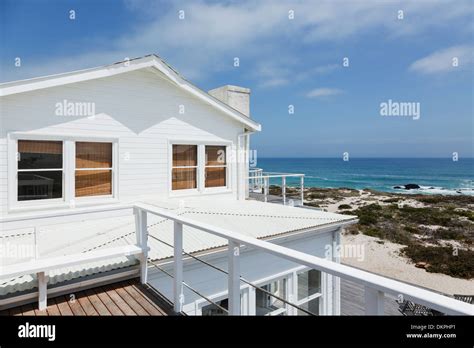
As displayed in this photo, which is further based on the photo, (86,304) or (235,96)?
(235,96)

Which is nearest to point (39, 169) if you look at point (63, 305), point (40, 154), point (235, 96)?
point (40, 154)

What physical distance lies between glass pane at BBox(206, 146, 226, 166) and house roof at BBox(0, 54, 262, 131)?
1169mm

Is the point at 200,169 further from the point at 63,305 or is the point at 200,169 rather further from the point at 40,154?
the point at 63,305

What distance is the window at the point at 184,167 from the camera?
27.4 ft

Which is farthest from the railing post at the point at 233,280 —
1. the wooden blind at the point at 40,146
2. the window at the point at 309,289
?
the wooden blind at the point at 40,146

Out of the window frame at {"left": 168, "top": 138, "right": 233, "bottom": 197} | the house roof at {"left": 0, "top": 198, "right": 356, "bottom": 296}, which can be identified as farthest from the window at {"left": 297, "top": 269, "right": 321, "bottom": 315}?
the window frame at {"left": 168, "top": 138, "right": 233, "bottom": 197}

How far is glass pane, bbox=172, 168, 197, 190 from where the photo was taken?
27.4ft

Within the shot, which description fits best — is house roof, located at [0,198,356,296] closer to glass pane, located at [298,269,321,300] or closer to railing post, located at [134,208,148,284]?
railing post, located at [134,208,148,284]

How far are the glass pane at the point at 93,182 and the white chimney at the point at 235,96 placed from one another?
5.19m

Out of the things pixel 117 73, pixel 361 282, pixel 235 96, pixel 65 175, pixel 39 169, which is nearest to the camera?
pixel 361 282

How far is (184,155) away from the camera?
28.1 ft

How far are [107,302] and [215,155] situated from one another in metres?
6.54
